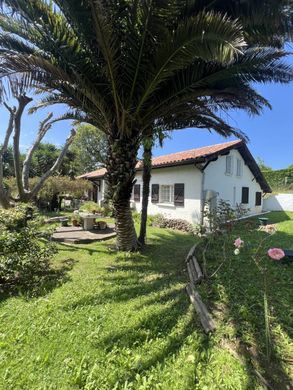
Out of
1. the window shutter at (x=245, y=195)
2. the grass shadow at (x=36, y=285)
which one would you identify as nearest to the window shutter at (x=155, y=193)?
the window shutter at (x=245, y=195)

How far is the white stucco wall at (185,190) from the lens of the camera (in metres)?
12.8

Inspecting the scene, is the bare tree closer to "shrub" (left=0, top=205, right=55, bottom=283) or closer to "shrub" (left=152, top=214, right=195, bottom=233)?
"shrub" (left=0, top=205, right=55, bottom=283)

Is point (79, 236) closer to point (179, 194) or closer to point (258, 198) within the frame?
point (179, 194)

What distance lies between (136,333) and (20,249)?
3.53 meters

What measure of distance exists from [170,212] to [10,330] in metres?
11.4

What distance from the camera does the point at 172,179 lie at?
47.2 feet

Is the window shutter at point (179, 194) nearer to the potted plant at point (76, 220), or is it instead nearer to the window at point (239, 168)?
the window at point (239, 168)

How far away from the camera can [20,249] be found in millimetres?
5488

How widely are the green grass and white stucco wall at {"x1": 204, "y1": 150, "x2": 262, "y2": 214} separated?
7.93 m

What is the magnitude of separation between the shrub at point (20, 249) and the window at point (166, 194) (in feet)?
30.6

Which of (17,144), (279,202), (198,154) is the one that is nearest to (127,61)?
(17,144)

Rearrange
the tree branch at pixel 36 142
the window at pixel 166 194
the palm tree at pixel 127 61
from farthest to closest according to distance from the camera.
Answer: the window at pixel 166 194
the tree branch at pixel 36 142
the palm tree at pixel 127 61

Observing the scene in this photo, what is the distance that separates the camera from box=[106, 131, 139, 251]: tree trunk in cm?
720

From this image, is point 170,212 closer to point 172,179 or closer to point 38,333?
point 172,179
